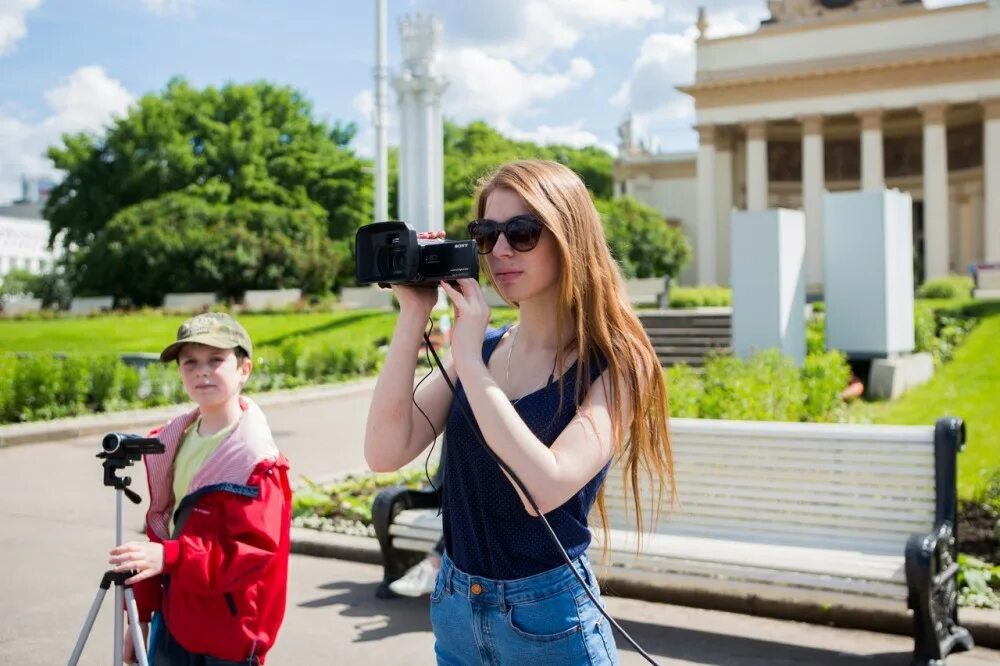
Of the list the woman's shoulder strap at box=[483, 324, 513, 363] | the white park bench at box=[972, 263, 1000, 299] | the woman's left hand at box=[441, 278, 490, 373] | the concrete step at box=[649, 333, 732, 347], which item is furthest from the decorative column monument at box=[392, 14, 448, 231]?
the woman's left hand at box=[441, 278, 490, 373]

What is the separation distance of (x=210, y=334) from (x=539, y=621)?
1505 millimetres

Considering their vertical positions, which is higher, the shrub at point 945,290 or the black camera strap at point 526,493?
the shrub at point 945,290

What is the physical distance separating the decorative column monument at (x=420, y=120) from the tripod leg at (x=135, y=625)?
26.7 meters

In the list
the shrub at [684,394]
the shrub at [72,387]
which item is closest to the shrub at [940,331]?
the shrub at [684,394]

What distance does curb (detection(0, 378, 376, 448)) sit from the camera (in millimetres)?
12828

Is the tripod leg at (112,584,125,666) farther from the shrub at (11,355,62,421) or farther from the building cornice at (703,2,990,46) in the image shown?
the building cornice at (703,2,990,46)

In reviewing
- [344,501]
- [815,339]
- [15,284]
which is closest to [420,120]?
[815,339]

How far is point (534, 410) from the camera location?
85.0 inches

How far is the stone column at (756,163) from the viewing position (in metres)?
48.8

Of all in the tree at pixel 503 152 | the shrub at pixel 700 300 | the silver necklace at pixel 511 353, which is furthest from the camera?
the tree at pixel 503 152

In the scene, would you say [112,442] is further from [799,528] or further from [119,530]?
[799,528]

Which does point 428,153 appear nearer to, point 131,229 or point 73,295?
point 131,229

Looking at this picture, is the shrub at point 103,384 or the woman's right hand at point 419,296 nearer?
the woman's right hand at point 419,296

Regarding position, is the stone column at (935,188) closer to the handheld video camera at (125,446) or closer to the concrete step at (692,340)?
the concrete step at (692,340)
